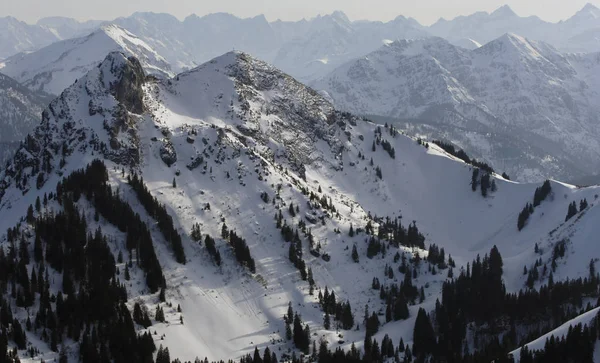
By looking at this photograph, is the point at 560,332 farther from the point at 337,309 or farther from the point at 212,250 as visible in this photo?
the point at 212,250

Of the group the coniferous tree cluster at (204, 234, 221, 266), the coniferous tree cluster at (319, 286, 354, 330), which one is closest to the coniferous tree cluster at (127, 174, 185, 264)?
the coniferous tree cluster at (204, 234, 221, 266)

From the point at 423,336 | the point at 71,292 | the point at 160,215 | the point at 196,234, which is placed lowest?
the point at 423,336

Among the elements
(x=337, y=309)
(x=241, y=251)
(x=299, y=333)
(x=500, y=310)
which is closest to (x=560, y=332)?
(x=500, y=310)

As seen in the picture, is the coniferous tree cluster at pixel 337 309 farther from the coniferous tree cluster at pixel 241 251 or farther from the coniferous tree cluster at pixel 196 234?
the coniferous tree cluster at pixel 196 234

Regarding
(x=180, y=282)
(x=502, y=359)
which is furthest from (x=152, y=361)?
(x=502, y=359)

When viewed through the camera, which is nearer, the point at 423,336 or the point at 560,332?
the point at 560,332

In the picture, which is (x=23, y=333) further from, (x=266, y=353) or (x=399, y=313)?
(x=399, y=313)

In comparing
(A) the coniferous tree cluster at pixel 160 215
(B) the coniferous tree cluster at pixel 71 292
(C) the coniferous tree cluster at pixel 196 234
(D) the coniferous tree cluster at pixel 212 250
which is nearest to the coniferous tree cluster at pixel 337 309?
(D) the coniferous tree cluster at pixel 212 250

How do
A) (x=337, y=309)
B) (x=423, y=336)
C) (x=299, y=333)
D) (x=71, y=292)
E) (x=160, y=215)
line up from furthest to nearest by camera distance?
(x=160, y=215) → (x=337, y=309) → (x=423, y=336) → (x=299, y=333) → (x=71, y=292)

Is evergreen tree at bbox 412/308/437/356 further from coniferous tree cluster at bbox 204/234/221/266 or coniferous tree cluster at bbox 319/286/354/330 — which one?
coniferous tree cluster at bbox 204/234/221/266
